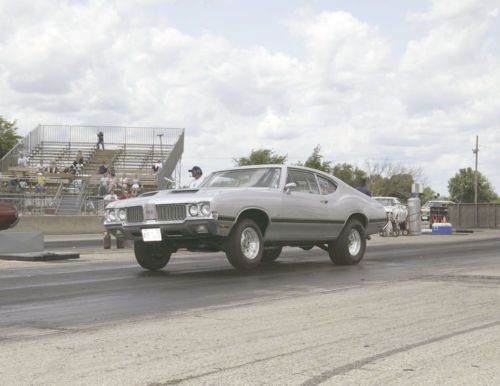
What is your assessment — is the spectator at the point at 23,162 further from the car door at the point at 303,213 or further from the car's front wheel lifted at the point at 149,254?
the car door at the point at 303,213

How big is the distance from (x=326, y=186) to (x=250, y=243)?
230 cm

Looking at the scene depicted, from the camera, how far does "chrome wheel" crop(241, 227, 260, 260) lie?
11.1 m

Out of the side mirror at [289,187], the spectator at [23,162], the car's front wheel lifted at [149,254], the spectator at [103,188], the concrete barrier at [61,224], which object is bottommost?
the car's front wheel lifted at [149,254]

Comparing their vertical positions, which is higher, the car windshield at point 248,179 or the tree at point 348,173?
the tree at point 348,173

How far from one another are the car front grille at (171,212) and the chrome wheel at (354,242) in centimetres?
355

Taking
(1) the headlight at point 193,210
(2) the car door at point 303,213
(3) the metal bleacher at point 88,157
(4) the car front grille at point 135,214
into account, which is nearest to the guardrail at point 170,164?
(3) the metal bleacher at point 88,157

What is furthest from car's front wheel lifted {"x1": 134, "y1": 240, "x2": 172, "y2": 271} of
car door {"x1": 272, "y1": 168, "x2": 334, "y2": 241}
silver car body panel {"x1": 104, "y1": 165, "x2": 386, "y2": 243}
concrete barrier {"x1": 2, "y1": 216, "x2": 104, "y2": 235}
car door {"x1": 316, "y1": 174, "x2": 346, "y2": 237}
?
concrete barrier {"x1": 2, "y1": 216, "x2": 104, "y2": 235}

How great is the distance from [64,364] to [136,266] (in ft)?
26.3

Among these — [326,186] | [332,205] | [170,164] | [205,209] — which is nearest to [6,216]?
[205,209]

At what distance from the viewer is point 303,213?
475 inches

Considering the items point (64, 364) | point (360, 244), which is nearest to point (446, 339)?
point (64, 364)

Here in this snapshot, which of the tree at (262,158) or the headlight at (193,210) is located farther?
the tree at (262,158)

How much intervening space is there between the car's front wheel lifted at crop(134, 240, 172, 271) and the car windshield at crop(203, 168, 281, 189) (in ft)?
4.13

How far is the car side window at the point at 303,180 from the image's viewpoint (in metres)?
12.3
